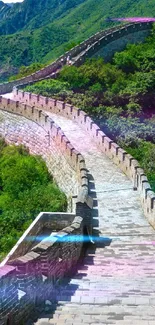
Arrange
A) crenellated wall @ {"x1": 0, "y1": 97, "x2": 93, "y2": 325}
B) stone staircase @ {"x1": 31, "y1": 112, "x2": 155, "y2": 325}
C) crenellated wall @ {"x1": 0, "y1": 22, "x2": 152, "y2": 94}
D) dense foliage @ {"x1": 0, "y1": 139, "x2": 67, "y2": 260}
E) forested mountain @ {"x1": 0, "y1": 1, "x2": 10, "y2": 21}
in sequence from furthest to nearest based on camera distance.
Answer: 1. forested mountain @ {"x1": 0, "y1": 1, "x2": 10, "y2": 21}
2. crenellated wall @ {"x1": 0, "y1": 22, "x2": 152, "y2": 94}
3. dense foliage @ {"x1": 0, "y1": 139, "x2": 67, "y2": 260}
4. stone staircase @ {"x1": 31, "y1": 112, "x2": 155, "y2": 325}
5. crenellated wall @ {"x1": 0, "y1": 97, "x2": 93, "y2": 325}

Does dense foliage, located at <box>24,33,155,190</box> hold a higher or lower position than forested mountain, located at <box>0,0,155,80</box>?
lower

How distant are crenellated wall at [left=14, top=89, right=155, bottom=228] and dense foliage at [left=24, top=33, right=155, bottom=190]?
6.35 feet

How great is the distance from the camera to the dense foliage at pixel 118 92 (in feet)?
82.7

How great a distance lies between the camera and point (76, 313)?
8.06m

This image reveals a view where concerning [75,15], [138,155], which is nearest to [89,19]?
[75,15]

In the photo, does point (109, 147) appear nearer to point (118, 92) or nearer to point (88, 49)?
point (118, 92)

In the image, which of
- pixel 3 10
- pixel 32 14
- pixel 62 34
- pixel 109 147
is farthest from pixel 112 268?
pixel 3 10

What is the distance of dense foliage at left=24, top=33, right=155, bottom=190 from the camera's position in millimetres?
25219

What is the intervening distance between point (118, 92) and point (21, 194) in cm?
1249

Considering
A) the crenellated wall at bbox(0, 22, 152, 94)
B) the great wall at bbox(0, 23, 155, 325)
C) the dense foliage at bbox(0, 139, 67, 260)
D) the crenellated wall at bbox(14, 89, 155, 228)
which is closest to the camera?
the great wall at bbox(0, 23, 155, 325)

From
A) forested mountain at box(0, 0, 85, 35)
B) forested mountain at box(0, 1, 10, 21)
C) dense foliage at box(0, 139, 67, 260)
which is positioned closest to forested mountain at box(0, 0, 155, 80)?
forested mountain at box(0, 0, 85, 35)

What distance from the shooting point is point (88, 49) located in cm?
3500

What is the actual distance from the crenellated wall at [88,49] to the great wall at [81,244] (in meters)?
8.14

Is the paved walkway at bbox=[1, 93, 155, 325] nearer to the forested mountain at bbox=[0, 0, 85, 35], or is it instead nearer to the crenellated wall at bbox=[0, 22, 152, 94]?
the crenellated wall at bbox=[0, 22, 152, 94]
